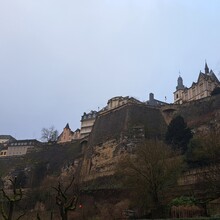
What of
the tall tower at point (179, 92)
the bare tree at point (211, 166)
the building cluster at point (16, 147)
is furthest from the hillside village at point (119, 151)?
the building cluster at point (16, 147)

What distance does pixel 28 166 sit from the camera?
6531 cm

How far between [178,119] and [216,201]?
21891 mm

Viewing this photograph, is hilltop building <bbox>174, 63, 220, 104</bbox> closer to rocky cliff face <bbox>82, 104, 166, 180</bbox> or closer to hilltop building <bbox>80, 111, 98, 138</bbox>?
rocky cliff face <bbox>82, 104, 166, 180</bbox>

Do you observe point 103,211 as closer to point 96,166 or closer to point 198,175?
point 198,175

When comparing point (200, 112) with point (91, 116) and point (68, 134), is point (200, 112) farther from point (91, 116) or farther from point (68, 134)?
point (68, 134)

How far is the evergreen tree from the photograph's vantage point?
3709cm

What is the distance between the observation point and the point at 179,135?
38531 mm

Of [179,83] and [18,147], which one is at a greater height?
[179,83]

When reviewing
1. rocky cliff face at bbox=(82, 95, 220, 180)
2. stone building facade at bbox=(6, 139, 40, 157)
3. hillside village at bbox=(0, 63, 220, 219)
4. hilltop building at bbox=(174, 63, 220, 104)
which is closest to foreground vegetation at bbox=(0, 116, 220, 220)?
hillside village at bbox=(0, 63, 220, 219)

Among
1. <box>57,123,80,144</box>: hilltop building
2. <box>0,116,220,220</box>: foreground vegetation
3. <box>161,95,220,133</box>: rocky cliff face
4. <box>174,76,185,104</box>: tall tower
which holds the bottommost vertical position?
<box>0,116,220,220</box>: foreground vegetation

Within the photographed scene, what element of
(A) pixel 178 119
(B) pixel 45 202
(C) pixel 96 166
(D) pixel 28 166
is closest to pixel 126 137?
(C) pixel 96 166

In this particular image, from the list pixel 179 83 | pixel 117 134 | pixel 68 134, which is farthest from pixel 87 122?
pixel 117 134

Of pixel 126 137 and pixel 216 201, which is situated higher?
pixel 126 137

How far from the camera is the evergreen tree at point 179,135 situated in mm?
37094
